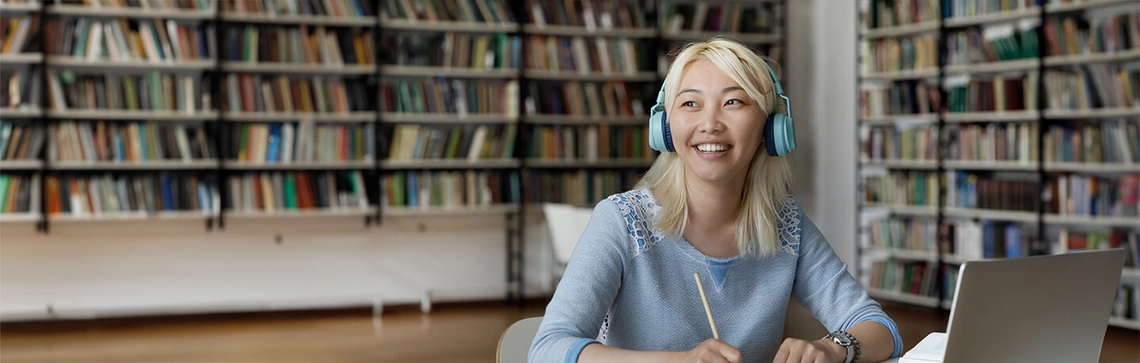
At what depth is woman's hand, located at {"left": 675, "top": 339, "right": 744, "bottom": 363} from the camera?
4.16ft

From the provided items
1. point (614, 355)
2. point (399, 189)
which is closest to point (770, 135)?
point (614, 355)

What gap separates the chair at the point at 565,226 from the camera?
536 centimetres

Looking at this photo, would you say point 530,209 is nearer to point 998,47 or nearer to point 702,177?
point 998,47

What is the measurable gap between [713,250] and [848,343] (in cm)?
24

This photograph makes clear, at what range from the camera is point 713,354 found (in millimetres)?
1271

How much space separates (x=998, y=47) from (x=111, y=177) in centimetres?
486

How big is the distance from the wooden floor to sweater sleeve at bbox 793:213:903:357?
3.00m

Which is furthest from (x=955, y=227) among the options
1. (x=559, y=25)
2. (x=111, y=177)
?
(x=111, y=177)

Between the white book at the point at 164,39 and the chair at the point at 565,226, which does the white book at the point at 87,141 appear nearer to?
the white book at the point at 164,39

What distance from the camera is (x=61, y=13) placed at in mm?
5395

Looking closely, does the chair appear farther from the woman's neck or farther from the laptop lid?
the laptop lid

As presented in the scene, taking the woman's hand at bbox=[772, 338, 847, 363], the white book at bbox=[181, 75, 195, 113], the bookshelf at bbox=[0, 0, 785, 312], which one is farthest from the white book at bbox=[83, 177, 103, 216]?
the woman's hand at bbox=[772, 338, 847, 363]

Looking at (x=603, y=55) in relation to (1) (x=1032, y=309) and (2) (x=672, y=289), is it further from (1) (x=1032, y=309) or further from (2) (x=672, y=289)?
(1) (x=1032, y=309)

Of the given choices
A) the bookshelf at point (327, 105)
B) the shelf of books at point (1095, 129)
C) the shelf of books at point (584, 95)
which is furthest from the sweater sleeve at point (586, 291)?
the shelf of books at point (584, 95)
